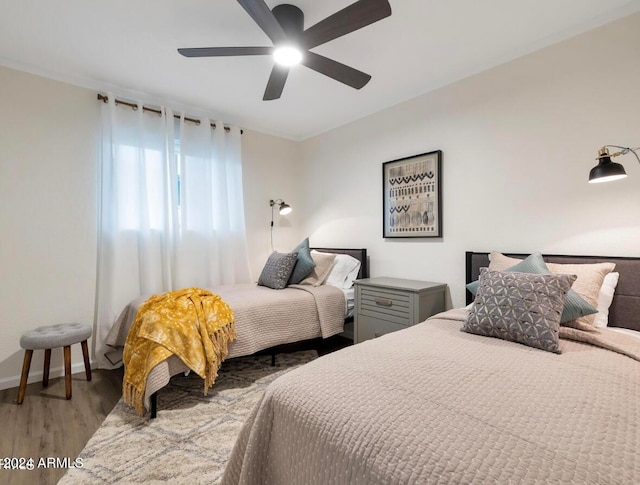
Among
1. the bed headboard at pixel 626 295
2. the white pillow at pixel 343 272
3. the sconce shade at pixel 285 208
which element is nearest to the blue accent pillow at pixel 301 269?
the white pillow at pixel 343 272

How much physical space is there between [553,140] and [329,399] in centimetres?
236

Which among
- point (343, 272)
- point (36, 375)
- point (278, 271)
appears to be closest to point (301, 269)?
point (278, 271)

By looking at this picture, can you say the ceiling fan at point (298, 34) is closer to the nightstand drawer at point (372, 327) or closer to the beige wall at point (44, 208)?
the beige wall at point (44, 208)

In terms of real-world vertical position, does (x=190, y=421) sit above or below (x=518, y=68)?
below

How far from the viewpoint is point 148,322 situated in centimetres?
205

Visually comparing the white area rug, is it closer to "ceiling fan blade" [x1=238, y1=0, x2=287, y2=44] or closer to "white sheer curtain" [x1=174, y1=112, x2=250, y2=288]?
"white sheer curtain" [x1=174, y1=112, x2=250, y2=288]

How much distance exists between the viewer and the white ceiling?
6.32 feet

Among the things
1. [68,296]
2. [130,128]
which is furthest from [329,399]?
[130,128]

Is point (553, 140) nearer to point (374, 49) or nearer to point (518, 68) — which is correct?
point (518, 68)

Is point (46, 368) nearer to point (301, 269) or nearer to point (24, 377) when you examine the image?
point (24, 377)

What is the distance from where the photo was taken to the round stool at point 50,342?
222 centimetres

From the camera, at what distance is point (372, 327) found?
274cm

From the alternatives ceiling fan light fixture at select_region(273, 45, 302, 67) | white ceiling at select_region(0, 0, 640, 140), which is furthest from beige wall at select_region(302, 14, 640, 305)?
ceiling fan light fixture at select_region(273, 45, 302, 67)

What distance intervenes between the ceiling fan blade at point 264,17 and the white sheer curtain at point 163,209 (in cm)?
197
